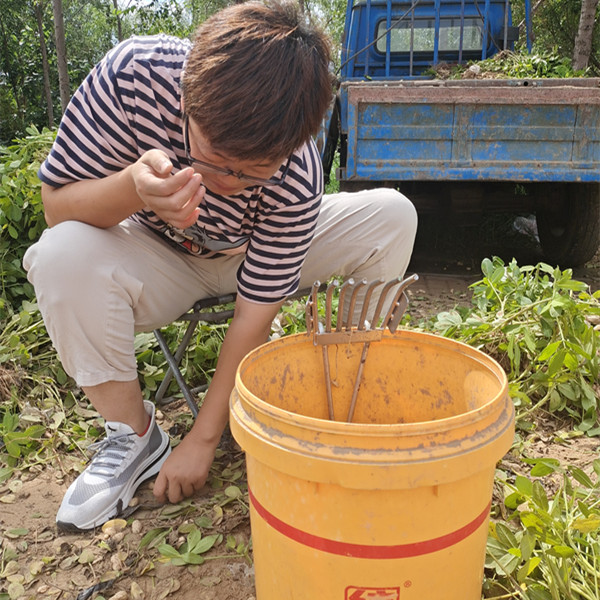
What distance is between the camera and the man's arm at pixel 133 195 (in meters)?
1.11

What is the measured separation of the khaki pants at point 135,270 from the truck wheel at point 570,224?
7.62ft

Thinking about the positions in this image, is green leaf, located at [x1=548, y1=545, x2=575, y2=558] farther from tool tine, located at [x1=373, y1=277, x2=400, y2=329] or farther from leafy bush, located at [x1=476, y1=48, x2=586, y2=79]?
leafy bush, located at [x1=476, y1=48, x2=586, y2=79]

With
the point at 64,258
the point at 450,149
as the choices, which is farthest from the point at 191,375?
the point at 450,149

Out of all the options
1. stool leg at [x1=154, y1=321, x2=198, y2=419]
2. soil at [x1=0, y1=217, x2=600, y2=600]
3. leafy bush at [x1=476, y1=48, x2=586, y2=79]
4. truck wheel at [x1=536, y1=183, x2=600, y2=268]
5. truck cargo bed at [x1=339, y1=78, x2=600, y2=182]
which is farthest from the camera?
leafy bush at [x1=476, y1=48, x2=586, y2=79]

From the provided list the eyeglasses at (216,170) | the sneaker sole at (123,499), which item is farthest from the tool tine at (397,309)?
the sneaker sole at (123,499)

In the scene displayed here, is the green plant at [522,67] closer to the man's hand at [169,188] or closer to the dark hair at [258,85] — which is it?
the dark hair at [258,85]

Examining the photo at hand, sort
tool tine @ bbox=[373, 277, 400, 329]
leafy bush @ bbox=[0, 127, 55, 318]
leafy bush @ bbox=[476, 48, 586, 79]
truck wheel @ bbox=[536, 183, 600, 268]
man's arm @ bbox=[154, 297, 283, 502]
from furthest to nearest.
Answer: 1. leafy bush @ bbox=[476, 48, 586, 79]
2. truck wheel @ bbox=[536, 183, 600, 268]
3. leafy bush @ bbox=[0, 127, 55, 318]
4. man's arm @ bbox=[154, 297, 283, 502]
5. tool tine @ bbox=[373, 277, 400, 329]

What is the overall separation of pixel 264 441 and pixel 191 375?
4.50 ft

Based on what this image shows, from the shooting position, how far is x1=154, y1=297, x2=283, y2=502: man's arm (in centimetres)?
145

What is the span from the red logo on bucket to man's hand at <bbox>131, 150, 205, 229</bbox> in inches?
28.0

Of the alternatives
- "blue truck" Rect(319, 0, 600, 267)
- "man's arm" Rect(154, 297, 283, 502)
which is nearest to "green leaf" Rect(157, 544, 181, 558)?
"man's arm" Rect(154, 297, 283, 502)

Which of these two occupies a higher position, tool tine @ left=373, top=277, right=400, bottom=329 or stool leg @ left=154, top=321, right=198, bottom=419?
tool tine @ left=373, top=277, right=400, bottom=329

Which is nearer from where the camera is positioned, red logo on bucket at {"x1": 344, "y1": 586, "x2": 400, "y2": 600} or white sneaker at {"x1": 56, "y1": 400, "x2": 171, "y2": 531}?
red logo on bucket at {"x1": 344, "y1": 586, "x2": 400, "y2": 600}

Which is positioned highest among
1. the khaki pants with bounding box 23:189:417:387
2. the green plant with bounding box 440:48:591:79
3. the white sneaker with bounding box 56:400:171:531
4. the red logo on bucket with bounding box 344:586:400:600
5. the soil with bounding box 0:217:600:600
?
the green plant with bounding box 440:48:591:79
